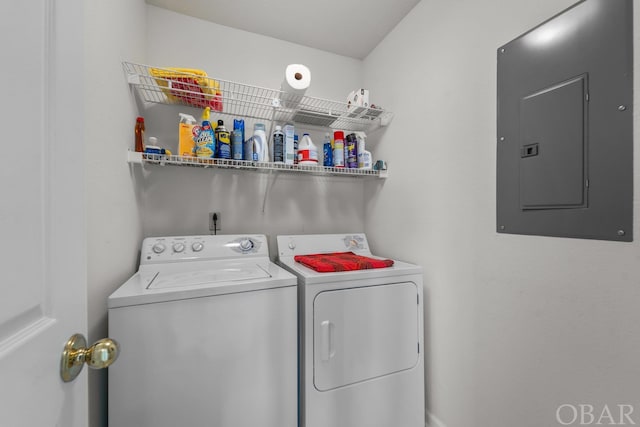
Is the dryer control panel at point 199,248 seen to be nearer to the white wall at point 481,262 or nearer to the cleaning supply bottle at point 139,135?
the cleaning supply bottle at point 139,135

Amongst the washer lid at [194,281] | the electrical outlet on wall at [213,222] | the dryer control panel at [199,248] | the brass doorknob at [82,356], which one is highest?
the electrical outlet on wall at [213,222]

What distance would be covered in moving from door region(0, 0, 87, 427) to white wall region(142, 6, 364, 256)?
1198 mm

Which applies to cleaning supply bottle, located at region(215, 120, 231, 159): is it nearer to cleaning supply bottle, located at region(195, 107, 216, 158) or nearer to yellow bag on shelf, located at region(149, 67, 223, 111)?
cleaning supply bottle, located at region(195, 107, 216, 158)

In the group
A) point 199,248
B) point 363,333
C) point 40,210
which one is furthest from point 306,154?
point 40,210

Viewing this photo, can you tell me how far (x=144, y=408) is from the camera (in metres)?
1.01

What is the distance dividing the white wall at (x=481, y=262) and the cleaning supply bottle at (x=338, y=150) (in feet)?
1.26

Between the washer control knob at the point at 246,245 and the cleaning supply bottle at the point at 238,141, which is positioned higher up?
the cleaning supply bottle at the point at 238,141

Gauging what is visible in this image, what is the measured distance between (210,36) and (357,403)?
2514mm

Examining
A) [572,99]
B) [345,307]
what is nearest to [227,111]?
[345,307]

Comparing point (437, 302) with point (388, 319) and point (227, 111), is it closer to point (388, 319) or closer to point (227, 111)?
point (388, 319)

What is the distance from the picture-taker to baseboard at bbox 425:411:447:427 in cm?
150

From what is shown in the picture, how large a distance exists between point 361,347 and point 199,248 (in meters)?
1.10

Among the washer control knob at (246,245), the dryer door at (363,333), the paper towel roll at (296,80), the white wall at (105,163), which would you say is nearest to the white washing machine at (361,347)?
the dryer door at (363,333)

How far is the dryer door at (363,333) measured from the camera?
1.30 metres
